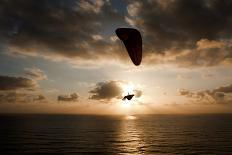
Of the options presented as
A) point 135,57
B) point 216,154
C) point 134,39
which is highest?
point 134,39

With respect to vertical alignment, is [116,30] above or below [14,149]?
above

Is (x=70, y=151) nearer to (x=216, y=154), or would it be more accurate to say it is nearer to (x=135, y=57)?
(x=216, y=154)

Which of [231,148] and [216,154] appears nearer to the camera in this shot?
[216,154]

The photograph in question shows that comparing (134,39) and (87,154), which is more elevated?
(134,39)

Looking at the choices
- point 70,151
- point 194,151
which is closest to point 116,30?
point 70,151

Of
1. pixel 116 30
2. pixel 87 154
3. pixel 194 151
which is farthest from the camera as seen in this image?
pixel 194 151

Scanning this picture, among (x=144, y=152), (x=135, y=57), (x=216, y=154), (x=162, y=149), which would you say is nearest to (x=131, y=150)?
(x=144, y=152)

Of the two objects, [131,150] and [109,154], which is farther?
[131,150]

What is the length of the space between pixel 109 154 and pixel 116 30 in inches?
2558

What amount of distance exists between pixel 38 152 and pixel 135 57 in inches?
2729

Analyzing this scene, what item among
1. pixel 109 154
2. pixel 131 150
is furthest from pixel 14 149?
pixel 131 150

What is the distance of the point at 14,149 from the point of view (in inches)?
3361

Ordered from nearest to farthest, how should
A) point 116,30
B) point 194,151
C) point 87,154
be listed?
point 116,30, point 87,154, point 194,151

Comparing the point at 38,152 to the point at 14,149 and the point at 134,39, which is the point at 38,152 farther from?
the point at 134,39
